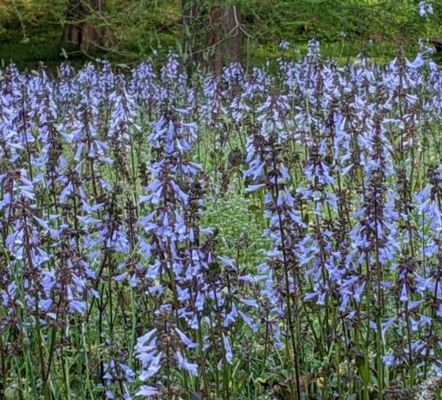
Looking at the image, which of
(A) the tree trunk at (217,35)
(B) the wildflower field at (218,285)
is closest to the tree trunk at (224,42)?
(A) the tree trunk at (217,35)

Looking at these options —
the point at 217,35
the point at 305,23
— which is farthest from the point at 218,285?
the point at 217,35

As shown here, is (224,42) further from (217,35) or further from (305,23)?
(305,23)

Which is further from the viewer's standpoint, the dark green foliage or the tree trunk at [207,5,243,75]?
the tree trunk at [207,5,243,75]

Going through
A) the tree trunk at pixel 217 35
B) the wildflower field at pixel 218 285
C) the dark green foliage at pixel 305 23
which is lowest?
the wildflower field at pixel 218 285

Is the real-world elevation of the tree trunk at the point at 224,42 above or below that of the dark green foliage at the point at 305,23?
above

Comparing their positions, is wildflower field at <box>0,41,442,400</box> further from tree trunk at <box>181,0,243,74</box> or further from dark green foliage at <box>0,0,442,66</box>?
tree trunk at <box>181,0,243,74</box>

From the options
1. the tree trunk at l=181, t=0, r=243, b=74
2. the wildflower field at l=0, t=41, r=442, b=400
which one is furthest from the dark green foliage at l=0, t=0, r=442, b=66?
the wildflower field at l=0, t=41, r=442, b=400

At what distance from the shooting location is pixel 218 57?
42.0ft

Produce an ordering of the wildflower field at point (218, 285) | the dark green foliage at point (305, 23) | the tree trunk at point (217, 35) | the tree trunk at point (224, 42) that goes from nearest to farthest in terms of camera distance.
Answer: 1. the wildflower field at point (218, 285)
2. the dark green foliage at point (305, 23)
3. the tree trunk at point (217, 35)
4. the tree trunk at point (224, 42)

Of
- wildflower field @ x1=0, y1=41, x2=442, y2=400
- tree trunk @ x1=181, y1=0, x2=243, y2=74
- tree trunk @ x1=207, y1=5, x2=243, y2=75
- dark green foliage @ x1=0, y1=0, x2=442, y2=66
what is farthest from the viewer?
tree trunk @ x1=207, y1=5, x2=243, y2=75

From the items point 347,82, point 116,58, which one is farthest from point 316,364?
point 116,58

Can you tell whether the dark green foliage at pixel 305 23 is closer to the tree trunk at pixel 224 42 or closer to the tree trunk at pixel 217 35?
the tree trunk at pixel 217 35

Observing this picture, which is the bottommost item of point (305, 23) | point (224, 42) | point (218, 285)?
point (218, 285)

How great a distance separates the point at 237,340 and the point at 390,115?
4.52m
